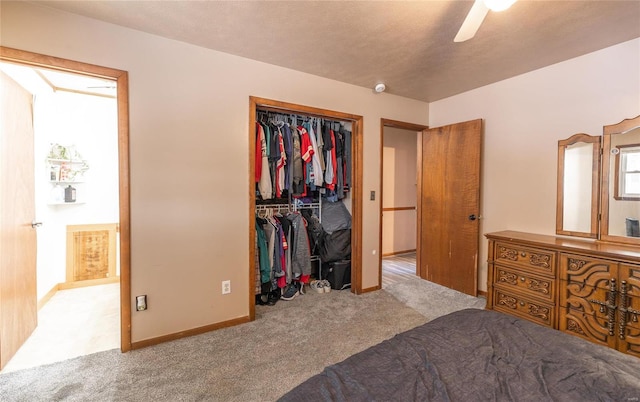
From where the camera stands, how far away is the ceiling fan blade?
4.63 feet

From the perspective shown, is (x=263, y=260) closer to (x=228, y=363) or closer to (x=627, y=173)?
(x=228, y=363)

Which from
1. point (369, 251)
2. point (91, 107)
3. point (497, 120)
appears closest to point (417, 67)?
point (497, 120)

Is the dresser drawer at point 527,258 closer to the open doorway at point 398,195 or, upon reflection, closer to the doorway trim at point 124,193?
the open doorway at point 398,195

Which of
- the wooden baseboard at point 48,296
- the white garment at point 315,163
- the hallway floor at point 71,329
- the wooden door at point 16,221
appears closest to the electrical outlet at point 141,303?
the hallway floor at point 71,329

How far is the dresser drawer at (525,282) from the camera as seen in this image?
234cm

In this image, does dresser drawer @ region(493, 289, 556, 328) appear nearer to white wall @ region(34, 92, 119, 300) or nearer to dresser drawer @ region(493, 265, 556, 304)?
dresser drawer @ region(493, 265, 556, 304)

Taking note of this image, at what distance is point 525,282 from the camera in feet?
8.18

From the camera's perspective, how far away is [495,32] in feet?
6.83

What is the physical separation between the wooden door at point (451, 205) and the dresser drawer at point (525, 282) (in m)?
0.57

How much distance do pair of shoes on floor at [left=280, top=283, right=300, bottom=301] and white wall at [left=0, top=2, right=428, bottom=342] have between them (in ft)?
2.06

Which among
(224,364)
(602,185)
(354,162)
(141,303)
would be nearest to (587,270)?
(602,185)

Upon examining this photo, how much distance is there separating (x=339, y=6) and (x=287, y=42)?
0.61 meters

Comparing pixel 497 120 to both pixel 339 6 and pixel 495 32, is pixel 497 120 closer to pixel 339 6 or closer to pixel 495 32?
pixel 495 32

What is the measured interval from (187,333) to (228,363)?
59cm
